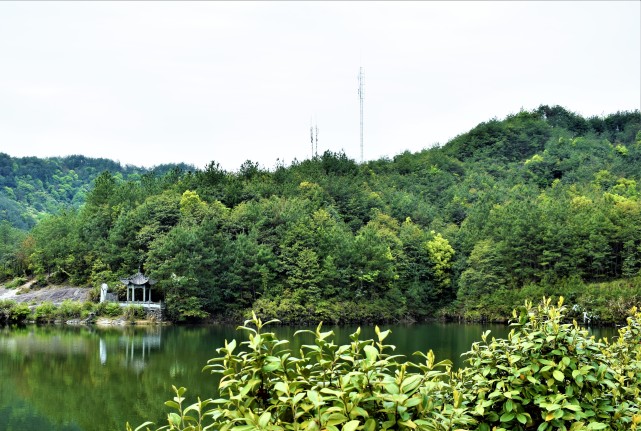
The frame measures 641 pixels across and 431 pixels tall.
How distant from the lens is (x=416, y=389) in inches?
92.7

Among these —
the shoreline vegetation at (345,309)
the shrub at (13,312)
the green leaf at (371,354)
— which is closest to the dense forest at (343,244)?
the shoreline vegetation at (345,309)

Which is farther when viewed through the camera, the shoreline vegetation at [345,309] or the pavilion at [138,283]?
the pavilion at [138,283]

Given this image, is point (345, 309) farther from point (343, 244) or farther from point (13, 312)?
point (13, 312)

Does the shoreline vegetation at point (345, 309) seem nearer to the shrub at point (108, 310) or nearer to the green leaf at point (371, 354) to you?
the shrub at point (108, 310)

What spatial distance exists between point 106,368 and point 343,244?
18799 mm

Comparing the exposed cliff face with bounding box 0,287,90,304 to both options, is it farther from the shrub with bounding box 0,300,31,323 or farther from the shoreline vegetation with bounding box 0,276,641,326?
the shrub with bounding box 0,300,31,323

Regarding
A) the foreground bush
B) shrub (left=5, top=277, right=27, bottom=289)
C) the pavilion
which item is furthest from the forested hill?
the foreground bush

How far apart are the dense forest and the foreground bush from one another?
2372cm

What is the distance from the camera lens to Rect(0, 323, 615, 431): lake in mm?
12086

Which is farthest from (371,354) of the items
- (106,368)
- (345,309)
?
(345,309)

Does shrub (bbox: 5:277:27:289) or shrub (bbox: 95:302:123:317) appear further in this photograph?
shrub (bbox: 5:277:27:289)

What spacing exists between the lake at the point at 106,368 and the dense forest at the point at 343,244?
359 centimetres

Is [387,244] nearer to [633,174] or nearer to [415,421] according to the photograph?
[633,174]

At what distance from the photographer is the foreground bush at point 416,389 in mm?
2242
